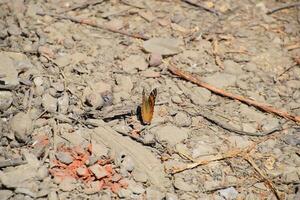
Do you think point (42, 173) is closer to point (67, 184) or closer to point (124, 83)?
point (67, 184)

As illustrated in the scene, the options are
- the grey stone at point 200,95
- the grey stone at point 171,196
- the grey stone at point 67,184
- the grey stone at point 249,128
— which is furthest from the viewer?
the grey stone at point 200,95

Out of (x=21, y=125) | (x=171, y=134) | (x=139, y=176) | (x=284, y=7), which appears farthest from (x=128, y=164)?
(x=284, y=7)

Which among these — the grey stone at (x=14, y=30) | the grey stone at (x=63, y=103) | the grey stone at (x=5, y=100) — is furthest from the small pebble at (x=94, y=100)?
the grey stone at (x=14, y=30)

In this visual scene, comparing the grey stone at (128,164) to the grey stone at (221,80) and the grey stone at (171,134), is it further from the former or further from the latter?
the grey stone at (221,80)

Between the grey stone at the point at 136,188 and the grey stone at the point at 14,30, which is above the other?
the grey stone at the point at 14,30

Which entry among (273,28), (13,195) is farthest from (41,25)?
(273,28)

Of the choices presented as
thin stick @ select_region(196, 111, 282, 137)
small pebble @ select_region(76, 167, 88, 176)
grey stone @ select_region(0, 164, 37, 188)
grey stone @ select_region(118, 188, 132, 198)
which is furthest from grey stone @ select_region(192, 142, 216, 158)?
grey stone @ select_region(0, 164, 37, 188)

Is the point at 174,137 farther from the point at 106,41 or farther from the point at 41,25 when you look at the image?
the point at 41,25
